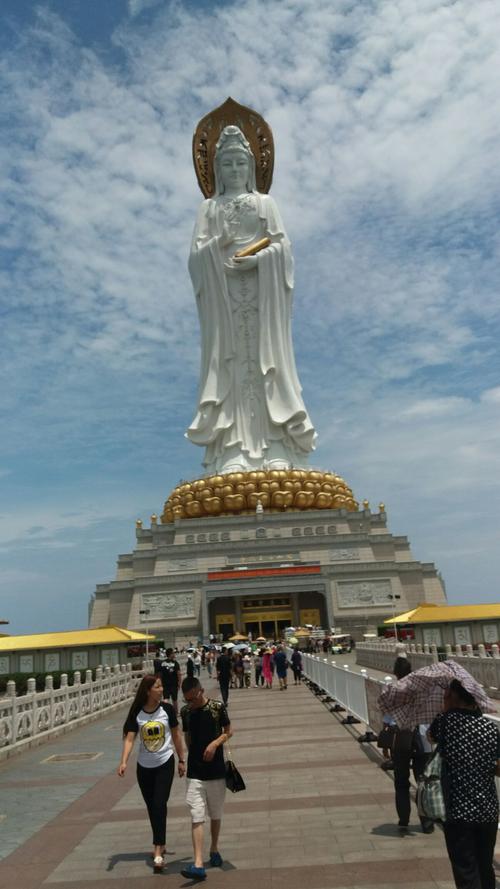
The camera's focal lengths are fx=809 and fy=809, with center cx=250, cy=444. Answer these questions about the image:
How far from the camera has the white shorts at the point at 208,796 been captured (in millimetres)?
4902

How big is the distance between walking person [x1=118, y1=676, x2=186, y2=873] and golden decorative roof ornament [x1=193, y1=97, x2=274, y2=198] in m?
38.2

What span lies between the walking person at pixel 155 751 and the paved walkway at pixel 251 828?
0.24 meters

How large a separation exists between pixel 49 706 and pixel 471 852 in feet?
29.7

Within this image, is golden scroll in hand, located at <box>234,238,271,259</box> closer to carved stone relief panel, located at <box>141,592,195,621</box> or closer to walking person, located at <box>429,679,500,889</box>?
carved stone relief panel, located at <box>141,592,195,621</box>

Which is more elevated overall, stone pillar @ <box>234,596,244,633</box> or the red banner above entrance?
the red banner above entrance

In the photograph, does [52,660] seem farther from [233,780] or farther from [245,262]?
[245,262]

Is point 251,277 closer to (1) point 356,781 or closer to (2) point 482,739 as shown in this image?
(1) point 356,781

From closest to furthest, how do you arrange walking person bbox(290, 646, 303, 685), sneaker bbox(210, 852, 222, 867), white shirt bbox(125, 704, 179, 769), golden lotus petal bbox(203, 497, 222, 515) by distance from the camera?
sneaker bbox(210, 852, 222, 867) → white shirt bbox(125, 704, 179, 769) → walking person bbox(290, 646, 303, 685) → golden lotus petal bbox(203, 497, 222, 515)

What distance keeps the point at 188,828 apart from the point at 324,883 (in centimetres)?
178

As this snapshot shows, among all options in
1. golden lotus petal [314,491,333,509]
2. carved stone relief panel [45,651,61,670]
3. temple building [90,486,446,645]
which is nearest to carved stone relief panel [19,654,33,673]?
carved stone relief panel [45,651,61,670]

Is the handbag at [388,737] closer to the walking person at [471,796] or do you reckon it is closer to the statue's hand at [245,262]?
the walking person at [471,796]

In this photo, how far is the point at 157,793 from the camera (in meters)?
5.07

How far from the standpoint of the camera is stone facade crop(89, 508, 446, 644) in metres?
31.7

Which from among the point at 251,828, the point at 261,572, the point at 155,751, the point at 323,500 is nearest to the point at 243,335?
the point at 323,500
